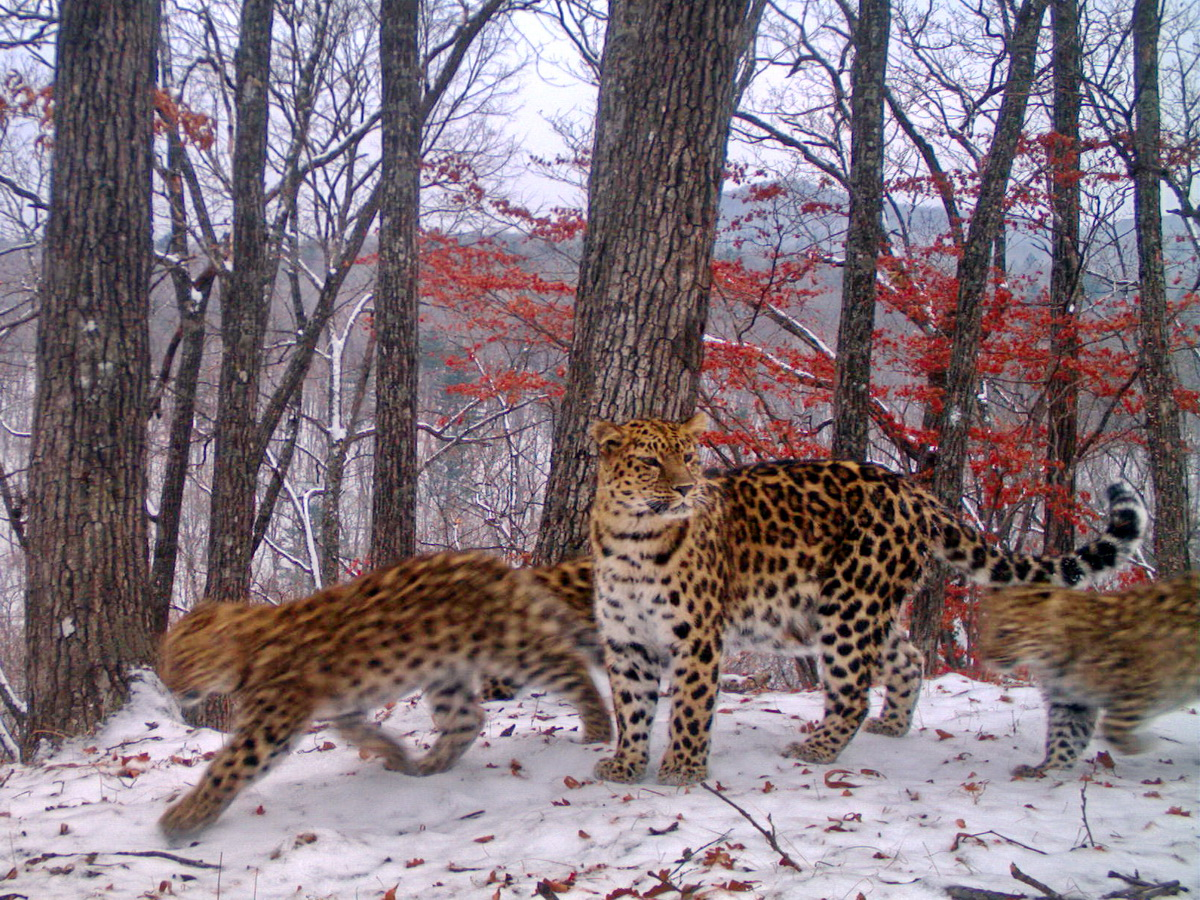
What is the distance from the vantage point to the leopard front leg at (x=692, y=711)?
4.68m

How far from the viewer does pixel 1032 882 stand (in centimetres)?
305

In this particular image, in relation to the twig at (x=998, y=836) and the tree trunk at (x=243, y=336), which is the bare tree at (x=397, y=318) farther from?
the twig at (x=998, y=836)

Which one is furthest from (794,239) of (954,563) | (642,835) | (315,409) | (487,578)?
(315,409)

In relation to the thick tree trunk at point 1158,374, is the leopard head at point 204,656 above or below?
below

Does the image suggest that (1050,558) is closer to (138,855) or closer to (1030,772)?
(1030,772)

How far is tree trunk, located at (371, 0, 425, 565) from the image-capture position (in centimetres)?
1142

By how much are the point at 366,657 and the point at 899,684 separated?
10.3 feet

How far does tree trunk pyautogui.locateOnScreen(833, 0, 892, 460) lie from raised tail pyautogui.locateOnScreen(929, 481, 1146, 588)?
214 inches

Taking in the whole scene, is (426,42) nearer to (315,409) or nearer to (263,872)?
(263,872)

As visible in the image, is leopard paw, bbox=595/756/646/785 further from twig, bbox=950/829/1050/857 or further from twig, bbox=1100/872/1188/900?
twig, bbox=1100/872/1188/900

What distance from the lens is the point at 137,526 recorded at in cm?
655

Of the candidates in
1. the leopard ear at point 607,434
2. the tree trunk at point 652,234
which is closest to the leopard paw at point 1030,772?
the leopard ear at point 607,434

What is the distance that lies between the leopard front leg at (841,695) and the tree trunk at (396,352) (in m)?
7.32

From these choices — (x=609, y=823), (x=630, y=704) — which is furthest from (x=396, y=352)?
(x=609, y=823)
